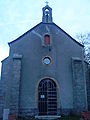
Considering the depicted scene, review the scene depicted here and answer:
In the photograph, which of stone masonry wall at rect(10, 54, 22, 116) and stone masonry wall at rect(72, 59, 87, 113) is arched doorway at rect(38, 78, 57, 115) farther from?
stone masonry wall at rect(10, 54, 22, 116)

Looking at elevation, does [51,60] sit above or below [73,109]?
above

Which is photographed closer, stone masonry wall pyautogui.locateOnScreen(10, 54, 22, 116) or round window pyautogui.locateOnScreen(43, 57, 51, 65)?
stone masonry wall pyautogui.locateOnScreen(10, 54, 22, 116)

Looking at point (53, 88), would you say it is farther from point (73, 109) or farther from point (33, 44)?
point (33, 44)

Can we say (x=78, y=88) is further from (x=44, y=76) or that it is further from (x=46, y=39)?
(x=46, y=39)

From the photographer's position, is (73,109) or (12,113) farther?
(73,109)

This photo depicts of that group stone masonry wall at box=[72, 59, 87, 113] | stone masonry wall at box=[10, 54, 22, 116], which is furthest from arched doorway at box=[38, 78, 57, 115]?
stone masonry wall at box=[10, 54, 22, 116]

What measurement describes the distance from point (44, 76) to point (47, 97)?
2.01 metres

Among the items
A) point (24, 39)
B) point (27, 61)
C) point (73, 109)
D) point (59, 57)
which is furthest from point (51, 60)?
point (73, 109)

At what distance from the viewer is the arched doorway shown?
1639 centimetres

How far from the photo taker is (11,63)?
57.0 ft

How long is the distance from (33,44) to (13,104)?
6.29 m

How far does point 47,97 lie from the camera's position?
16672 mm

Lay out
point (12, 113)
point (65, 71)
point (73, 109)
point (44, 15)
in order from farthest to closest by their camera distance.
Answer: point (44, 15) → point (65, 71) → point (73, 109) → point (12, 113)

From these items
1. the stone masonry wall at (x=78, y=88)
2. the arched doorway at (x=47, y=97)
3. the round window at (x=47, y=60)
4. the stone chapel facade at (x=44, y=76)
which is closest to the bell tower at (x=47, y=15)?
the stone chapel facade at (x=44, y=76)
